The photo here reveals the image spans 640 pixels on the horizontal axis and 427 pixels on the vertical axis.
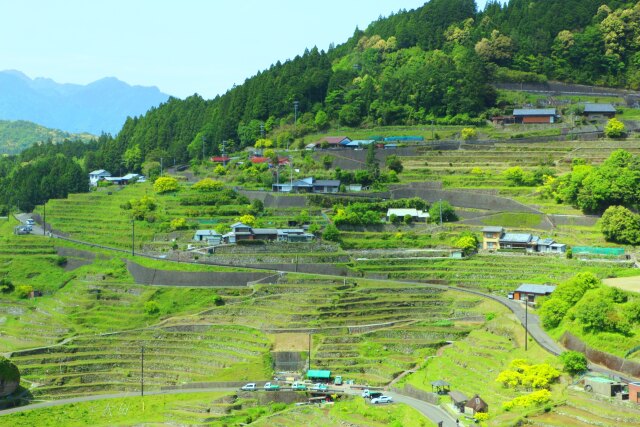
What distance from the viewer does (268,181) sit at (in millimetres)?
72312

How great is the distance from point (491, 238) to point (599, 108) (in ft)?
79.4

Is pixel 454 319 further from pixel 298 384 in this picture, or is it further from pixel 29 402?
pixel 29 402

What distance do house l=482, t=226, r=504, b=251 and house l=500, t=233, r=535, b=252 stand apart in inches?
11.8

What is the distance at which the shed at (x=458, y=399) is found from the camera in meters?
38.5

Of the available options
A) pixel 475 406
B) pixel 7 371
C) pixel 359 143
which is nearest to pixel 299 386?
pixel 475 406

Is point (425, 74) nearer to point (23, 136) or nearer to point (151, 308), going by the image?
point (151, 308)

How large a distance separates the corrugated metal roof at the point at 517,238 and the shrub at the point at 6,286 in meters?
29.8

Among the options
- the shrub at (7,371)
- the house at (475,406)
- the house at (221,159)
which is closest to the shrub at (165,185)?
the house at (221,159)

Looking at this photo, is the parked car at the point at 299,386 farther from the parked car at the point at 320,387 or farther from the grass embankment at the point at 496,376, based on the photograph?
the grass embankment at the point at 496,376

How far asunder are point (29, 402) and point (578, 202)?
33.1 meters

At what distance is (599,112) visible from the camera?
257ft

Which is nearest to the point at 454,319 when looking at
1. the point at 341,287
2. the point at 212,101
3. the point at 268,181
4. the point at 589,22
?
the point at 341,287

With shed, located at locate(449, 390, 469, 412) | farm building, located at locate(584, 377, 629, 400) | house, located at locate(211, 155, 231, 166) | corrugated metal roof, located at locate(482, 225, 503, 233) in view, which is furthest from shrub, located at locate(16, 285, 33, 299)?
farm building, located at locate(584, 377, 629, 400)

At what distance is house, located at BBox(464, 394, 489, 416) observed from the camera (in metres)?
37.2
